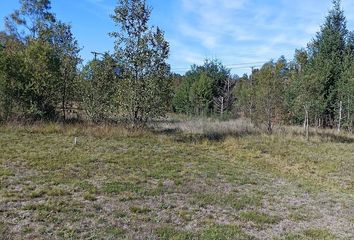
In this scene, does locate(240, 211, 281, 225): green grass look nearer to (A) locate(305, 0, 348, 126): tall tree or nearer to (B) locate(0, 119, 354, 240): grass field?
(B) locate(0, 119, 354, 240): grass field

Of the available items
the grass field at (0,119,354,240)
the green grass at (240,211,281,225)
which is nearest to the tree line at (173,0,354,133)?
the grass field at (0,119,354,240)

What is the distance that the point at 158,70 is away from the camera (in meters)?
16.0

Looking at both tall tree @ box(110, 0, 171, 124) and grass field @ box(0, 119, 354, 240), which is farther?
tall tree @ box(110, 0, 171, 124)

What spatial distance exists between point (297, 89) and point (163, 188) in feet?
41.5

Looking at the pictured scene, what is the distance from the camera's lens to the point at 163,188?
305 inches

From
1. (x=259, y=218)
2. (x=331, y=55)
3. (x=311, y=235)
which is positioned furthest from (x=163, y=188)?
(x=331, y=55)

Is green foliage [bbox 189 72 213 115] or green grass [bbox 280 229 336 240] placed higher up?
green foliage [bbox 189 72 213 115]

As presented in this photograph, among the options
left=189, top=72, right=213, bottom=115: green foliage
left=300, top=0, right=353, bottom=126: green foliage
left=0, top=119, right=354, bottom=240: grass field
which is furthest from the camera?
left=189, top=72, right=213, bottom=115: green foliage

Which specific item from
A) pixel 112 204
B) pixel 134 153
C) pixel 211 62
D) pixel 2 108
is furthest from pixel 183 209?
pixel 211 62

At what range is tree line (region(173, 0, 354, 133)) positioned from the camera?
19125mm

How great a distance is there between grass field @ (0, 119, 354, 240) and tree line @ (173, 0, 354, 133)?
483cm

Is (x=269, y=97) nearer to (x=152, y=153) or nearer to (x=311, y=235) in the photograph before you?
(x=152, y=153)

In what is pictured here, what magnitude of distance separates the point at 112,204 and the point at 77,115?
12775mm

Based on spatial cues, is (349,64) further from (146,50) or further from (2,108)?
(2,108)
